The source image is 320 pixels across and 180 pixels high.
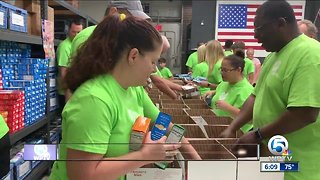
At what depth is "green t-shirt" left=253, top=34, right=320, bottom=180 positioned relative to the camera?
3.80ft

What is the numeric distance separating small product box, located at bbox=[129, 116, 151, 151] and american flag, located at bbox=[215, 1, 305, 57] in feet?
26.3

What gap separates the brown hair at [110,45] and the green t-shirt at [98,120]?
0.04 metres

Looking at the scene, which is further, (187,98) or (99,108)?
(187,98)

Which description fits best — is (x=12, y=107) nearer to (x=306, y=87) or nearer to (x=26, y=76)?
(x=26, y=76)

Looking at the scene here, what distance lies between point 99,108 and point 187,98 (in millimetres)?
2406

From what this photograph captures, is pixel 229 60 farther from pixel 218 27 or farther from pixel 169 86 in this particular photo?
pixel 218 27

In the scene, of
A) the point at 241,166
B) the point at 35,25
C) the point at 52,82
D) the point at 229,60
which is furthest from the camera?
the point at 52,82

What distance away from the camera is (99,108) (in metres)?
0.84

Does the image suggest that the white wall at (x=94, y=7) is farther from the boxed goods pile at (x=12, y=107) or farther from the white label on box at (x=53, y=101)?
the boxed goods pile at (x=12, y=107)

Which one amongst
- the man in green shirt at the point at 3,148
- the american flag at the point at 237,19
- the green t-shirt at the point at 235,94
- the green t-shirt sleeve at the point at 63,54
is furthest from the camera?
the american flag at the point at 237,19

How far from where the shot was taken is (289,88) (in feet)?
4.09

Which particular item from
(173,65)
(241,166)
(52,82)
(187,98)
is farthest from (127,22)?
(173,65)

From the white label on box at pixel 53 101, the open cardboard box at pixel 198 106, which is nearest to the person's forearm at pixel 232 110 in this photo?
the open cardboard box at pixel 198 106

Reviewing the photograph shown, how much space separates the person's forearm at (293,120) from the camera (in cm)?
109
